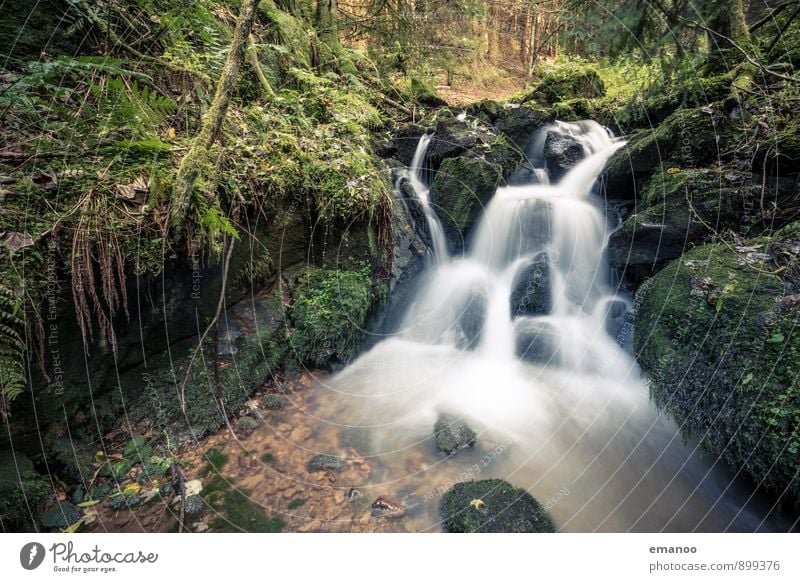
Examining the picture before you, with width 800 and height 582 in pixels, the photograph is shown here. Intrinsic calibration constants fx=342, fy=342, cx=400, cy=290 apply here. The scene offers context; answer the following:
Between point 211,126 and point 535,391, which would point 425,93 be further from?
point 535,391

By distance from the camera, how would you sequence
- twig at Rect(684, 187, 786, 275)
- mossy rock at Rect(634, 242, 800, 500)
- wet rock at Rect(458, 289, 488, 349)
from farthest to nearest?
wet rock at Rect(458, 289, 488, 349), twig at Rect(684, 187, 786, 275), mossy rock at Rect(634, 242, 800, 500)

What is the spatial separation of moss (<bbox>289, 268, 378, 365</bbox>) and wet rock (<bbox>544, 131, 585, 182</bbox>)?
16.7 feet

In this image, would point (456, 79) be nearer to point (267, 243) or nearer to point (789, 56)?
point (789, 56)

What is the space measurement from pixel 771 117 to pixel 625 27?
8.16 feet

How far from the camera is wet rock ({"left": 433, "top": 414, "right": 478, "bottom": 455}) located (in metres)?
3.50

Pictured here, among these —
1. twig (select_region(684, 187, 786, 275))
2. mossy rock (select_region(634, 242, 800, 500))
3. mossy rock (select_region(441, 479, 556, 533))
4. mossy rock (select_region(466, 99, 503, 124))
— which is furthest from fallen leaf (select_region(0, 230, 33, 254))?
mossy rock (select_region(466, 99, 503, 124))

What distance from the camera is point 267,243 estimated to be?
13.9 ft

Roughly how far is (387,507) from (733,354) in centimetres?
310

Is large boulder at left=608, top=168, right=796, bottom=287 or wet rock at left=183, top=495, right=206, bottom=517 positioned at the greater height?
large boulder at left=608, top=168, right=796, bottom=287

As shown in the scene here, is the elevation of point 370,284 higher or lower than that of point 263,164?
lower

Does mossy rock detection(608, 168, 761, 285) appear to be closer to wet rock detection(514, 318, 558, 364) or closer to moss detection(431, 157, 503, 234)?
wet rock detection(514, 318, 558, 364)

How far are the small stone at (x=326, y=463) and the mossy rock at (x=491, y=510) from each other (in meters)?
1.03

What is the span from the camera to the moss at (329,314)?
4371mm
